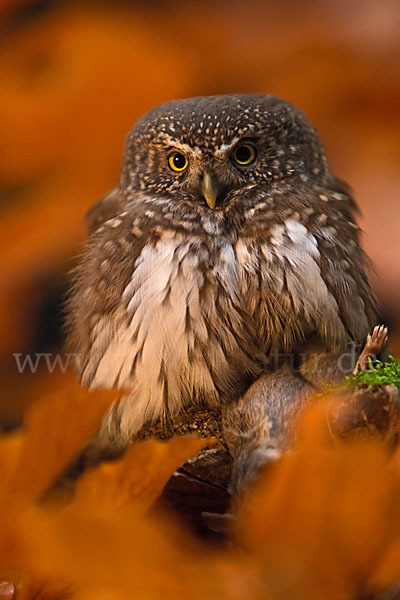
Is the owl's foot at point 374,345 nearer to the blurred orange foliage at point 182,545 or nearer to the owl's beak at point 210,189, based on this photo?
the blurred orange foliage at point 182,545

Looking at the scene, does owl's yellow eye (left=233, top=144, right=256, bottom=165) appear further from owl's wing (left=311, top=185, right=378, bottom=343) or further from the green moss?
the green moss

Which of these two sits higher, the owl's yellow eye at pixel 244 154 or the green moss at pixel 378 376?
the owl's yellow eye at pixel 244 154

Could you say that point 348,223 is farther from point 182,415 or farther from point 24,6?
point 24,6

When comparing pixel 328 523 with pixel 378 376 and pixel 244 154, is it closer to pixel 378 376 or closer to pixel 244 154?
pixel 378 376

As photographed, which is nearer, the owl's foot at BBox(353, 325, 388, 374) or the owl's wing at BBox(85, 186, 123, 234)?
the owl's foot at BBox(353, 325, 388, 374)

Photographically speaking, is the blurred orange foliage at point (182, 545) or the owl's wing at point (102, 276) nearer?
the blurred orange foliage at point (182, 545)

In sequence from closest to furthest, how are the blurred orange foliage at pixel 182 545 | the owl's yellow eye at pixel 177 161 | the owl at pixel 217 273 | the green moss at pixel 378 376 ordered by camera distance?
the blurred orange foliage at pixel 182 545 → the green moss at pixel 378 376 → the owl at pixel 217 273 → the owl's yellow eye at pixel 177 161

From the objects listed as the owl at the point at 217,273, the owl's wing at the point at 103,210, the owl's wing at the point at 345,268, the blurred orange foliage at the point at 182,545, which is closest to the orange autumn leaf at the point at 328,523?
the blurred orange foliage at the point at 182,545

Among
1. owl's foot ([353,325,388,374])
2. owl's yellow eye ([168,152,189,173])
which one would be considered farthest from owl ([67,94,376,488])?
owl's foot ([353,325,388,374])
